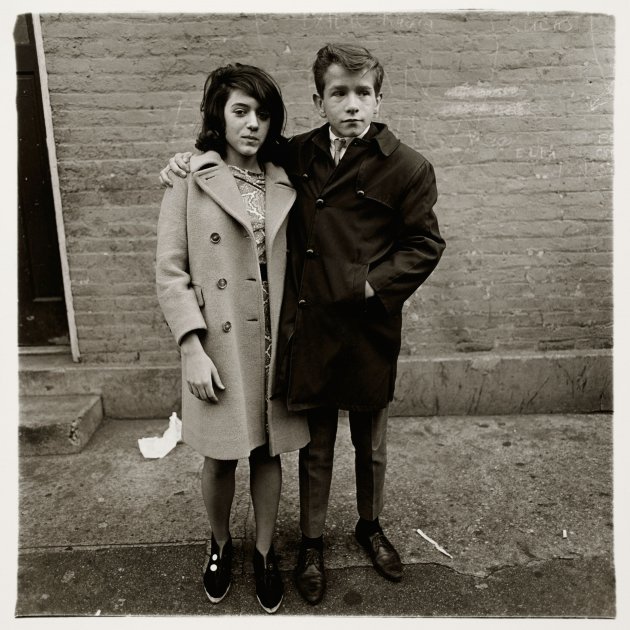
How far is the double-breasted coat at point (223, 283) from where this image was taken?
192 cm

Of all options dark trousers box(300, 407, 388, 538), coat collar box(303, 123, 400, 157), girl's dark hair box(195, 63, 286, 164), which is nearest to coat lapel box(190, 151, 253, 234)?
girl's dark hair box(195, 63, 286, 164)

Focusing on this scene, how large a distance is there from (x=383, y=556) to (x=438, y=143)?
2340mm

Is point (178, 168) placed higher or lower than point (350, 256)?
higher

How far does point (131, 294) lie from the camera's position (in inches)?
140

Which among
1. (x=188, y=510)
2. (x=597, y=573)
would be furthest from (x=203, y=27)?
(x=597, y=573)

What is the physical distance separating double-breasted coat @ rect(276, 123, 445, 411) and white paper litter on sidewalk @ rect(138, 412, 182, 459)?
5.05ft

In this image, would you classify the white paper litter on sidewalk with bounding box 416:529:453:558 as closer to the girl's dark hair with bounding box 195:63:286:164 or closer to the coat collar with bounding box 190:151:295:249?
the coat collar with bounding box 190:151:295:249

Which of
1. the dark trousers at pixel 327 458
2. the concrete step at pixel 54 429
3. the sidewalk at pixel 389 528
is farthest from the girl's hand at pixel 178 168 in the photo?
the concrete step at pixel 54 429

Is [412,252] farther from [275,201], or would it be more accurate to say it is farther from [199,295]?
[199,295]

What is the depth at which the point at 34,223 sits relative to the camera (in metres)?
3.62

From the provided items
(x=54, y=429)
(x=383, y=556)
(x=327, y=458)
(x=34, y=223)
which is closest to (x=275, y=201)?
(x=327, y=458)

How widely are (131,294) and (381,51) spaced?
2.09 meters

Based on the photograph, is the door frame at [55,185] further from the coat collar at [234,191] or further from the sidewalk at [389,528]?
the coat collar at [234,191]

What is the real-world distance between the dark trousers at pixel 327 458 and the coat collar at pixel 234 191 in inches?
29.6
